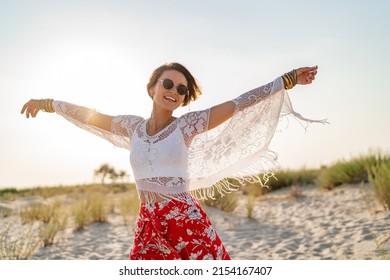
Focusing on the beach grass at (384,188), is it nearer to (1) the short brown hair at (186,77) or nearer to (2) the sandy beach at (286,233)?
(2) the sandy beach at (286,233)

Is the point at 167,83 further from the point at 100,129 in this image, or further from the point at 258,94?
the point at 100,129

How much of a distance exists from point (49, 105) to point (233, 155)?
60.2 inches

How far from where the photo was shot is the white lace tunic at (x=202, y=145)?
9.54 ft

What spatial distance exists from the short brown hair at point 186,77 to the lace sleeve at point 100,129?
30 cm

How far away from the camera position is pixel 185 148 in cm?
295

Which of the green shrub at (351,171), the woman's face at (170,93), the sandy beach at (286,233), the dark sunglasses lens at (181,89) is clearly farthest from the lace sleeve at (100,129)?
the green shrub at (351,171)

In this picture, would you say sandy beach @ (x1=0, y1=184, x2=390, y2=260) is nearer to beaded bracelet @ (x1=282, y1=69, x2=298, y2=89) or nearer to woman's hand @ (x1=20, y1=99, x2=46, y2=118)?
beaded bracelet @ (x1=282, y1=69, x2=298, y2=89)

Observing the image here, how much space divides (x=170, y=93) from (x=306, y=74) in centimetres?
84

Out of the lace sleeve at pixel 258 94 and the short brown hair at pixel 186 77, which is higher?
the short brown hair at pixel 186 77

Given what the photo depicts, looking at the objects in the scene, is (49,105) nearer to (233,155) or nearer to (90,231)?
(233,155)

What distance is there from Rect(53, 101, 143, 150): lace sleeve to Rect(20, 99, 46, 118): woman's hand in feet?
0.36
